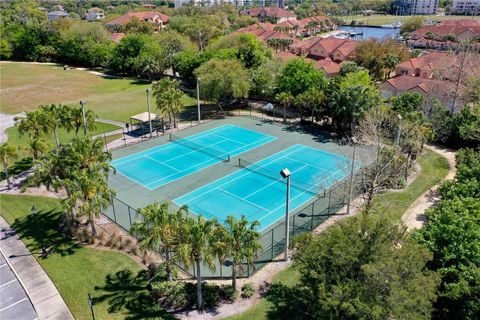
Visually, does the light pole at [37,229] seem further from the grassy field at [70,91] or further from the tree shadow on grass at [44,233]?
the grassy field at [70,91]

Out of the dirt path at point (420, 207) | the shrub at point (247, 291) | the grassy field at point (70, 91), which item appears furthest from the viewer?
the grassy field at point (70, 91)

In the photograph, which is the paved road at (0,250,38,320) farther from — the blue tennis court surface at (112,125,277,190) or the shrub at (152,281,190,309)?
the blue tennis court surface at (112,125,277,190)

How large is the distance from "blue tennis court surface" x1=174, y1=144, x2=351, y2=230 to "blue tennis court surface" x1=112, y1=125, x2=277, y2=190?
3826 mm

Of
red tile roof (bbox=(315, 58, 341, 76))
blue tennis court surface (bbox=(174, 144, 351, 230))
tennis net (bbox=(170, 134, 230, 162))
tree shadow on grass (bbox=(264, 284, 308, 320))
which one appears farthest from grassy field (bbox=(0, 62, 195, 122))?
tree shadow on grass (bbox=(264, 284, 308, 320))

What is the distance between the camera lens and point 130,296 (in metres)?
21.0

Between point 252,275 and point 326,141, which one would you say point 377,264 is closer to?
point 252,275

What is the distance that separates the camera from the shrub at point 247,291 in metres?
21.0

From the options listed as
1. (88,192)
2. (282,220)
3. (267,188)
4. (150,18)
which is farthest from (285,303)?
(150,18)

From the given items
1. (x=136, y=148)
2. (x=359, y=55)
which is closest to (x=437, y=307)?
(x=136, y=148)

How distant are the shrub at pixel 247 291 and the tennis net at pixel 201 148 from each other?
715 inches

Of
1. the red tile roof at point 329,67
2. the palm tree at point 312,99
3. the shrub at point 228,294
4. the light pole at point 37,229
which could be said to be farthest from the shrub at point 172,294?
the red tile roof at point 329,67

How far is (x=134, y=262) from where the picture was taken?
23.8 m

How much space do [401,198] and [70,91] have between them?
56313 millimetres

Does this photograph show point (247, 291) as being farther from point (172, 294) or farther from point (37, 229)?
point (37, 229)
